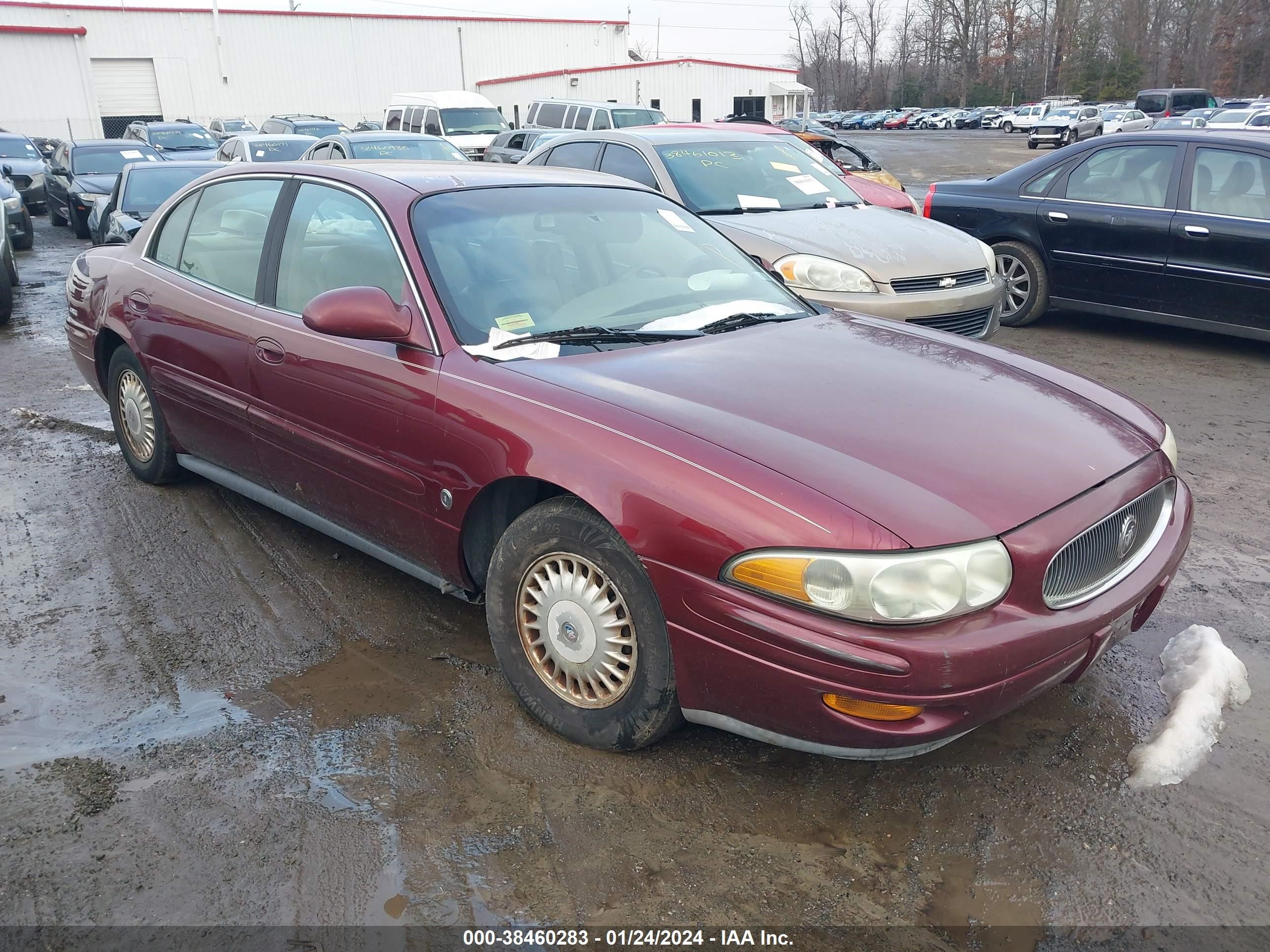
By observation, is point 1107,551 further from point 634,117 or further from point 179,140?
point 179,140

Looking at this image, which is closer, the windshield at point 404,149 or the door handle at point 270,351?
the door handle at point 270,351

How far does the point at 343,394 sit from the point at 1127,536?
2.49 m

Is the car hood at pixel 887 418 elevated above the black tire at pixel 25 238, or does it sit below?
above

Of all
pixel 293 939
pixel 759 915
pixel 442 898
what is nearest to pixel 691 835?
pixel 759 915

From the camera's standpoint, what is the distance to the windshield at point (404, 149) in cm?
1329

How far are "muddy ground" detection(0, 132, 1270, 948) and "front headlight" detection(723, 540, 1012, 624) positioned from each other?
0.65 m

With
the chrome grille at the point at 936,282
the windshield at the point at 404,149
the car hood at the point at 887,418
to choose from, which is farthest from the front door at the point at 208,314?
the windshield at the point at 404,149

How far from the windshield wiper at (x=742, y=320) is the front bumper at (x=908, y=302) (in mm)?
2561

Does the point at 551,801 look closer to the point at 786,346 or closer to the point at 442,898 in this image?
the point at 442,898

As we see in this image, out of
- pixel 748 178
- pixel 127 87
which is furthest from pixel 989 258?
pixel 127 87

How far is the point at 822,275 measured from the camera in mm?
6457

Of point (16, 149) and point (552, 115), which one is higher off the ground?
point (552, 115)

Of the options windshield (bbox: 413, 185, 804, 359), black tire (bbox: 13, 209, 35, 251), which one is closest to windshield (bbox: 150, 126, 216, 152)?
black tire (bbox: 13, 209, 35, 251)

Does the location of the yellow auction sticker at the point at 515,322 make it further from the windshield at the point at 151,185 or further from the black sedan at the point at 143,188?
the windshield at the point at 151,185
